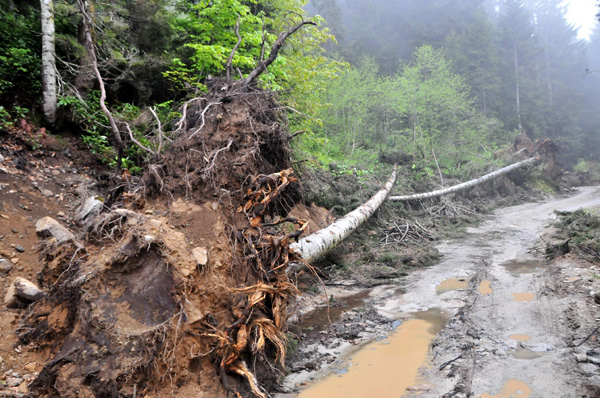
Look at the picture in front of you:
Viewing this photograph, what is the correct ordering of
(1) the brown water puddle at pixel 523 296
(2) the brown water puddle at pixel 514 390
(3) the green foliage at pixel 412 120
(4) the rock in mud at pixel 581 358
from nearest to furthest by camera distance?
(2) the brown water puddle at pixel 514 390 < (4) the rock in mud at pixel 581 358 < (1) the brown water puddle at pixel 523 296 < (3) the green foliage at pixel 412 120

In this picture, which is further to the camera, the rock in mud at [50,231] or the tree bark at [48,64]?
the tree bark at [48,64]

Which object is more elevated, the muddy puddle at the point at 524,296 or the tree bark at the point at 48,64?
the tree bark at the point at 48,64

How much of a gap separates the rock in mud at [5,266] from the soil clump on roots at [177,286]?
896 mm

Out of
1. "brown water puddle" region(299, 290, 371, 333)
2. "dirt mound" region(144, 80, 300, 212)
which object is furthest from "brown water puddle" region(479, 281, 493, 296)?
"dirt mound" region(144, 80, 300, 212)

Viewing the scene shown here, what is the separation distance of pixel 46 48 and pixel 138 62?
2.29 meters

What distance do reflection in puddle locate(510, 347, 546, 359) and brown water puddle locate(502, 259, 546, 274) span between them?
390 centimetres

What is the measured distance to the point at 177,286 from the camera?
11.0ft

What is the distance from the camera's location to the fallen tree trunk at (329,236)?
5.99 metres

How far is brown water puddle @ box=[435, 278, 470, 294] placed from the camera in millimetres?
6743

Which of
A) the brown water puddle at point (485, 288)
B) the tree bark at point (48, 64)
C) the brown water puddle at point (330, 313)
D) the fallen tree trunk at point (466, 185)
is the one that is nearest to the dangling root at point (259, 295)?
the brown water puddle at point (330, 313)

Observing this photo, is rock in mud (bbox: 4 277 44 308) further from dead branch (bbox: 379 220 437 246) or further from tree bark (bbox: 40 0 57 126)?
dead branch (bbox: 379 220 437 246)

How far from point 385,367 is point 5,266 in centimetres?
477

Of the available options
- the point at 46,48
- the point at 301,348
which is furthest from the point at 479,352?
the point at 46,48

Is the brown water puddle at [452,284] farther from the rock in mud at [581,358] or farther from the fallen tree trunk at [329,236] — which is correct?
the rock in mud at [581,358]
